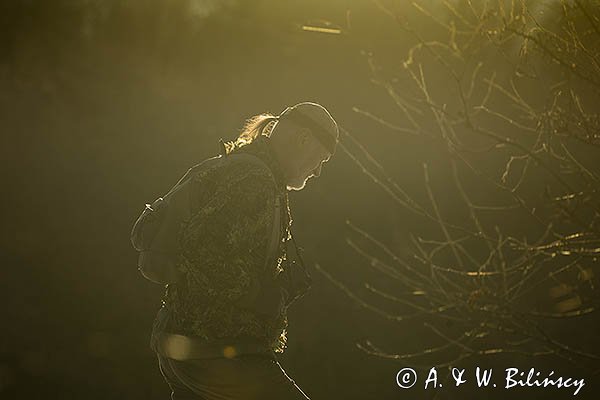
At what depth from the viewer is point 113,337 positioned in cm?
955

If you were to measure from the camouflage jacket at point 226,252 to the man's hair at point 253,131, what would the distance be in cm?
24

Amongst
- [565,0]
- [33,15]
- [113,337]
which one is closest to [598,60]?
[565,0]

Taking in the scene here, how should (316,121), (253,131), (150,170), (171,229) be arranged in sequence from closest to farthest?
1. (171,229)
2. (316,121)
3. (253,131)
4. (150,170)

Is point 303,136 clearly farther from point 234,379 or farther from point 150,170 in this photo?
point 150,170

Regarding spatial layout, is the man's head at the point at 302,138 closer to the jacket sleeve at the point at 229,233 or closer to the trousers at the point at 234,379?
the jacket sleeve at the point at 229,233

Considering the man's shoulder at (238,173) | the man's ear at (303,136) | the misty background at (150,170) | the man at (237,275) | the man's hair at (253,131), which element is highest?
the misty background at (150,170)

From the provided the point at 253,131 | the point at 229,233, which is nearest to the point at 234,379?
the point at 229,233

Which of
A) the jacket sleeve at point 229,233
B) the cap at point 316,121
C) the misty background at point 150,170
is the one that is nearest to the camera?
the jacket sleeve at point 229,233

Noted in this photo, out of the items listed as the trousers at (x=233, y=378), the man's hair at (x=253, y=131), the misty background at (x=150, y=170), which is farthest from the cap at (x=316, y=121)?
the misty background at (x=150, y=170)

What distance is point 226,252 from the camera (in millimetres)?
3549

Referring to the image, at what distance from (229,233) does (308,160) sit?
465 mm

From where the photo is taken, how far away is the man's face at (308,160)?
3.80m

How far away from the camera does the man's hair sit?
151 inches

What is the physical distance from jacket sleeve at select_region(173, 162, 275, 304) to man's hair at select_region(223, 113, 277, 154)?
0.79ft
